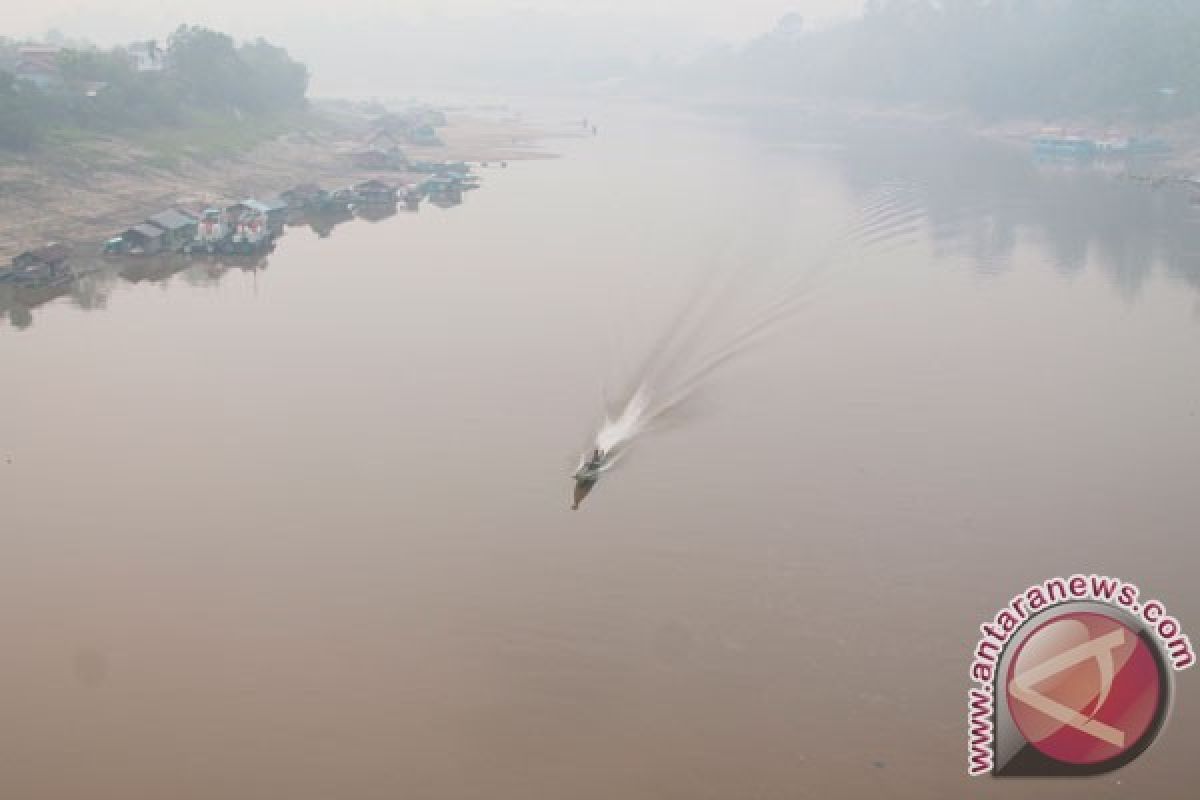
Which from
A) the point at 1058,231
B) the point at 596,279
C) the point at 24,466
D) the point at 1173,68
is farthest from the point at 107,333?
the point at 1173,68

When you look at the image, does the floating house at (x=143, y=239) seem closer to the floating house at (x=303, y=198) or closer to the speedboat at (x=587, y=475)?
the floating house at (x=303, y=198)

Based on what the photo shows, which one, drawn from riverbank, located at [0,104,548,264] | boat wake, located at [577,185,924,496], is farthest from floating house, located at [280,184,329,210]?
boat wake, located at [577,185,924,496]

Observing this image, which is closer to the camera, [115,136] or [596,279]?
[596,279]

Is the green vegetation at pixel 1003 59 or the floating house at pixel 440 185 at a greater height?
the green vegetation at pixel 1003 59

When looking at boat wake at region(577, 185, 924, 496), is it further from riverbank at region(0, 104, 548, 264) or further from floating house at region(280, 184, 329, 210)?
riverbank at region(0, 104, 548, 264)

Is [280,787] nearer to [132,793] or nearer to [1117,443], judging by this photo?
[132,793]

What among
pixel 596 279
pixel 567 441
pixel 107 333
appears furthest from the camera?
pixel 596 279

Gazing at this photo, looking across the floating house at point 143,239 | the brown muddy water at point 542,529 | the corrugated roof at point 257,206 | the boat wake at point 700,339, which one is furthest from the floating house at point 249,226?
the boat wake at point 700,339
